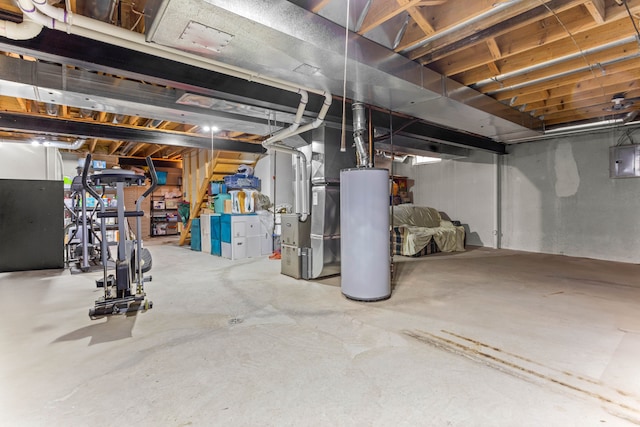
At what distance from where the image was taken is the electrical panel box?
554 centimetres

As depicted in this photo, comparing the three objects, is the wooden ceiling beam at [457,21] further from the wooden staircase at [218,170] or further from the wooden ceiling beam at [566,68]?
the wooden staircase at [218,170]

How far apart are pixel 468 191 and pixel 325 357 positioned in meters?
7.09

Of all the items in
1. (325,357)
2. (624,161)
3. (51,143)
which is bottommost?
(325,357)

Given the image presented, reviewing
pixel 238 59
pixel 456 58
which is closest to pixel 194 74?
pixel 238 59

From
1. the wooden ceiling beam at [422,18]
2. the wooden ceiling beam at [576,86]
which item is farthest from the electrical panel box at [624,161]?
the wooden ceiling beam at [422,18]

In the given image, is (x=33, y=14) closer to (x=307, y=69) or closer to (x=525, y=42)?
(x=307, y=69)

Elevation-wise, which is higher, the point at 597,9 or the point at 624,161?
the point at 597,9

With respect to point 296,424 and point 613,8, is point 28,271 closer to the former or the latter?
point 296,424

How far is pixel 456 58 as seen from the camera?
11.1ft

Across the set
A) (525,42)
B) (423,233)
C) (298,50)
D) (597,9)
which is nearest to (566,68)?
(525,42)

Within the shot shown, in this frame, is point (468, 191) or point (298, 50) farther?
point (468, 191)

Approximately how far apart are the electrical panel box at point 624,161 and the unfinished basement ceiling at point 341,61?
100 cm

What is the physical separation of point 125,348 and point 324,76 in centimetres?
288

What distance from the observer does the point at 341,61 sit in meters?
2.63
